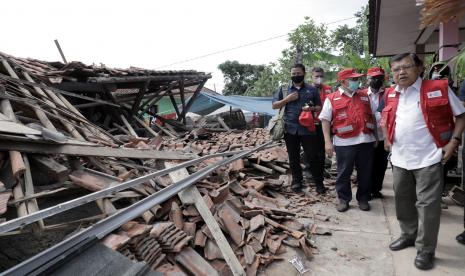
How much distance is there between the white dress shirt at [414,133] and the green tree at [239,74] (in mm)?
31049

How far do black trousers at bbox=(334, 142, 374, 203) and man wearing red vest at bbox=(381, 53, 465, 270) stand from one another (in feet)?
4.01

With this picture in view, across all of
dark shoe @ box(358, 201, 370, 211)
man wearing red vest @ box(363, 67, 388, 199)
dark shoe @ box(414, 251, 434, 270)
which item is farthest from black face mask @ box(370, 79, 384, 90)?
dark shoe @ box(414, 251, 434, 270)

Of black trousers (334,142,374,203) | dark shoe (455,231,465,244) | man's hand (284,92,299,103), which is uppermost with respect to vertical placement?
man's hand (284,92,299,103)

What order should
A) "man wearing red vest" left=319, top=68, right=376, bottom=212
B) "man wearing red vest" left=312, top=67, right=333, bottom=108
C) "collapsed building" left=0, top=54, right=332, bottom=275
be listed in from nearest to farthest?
"collapsed building" left=0, top=54, right=332, bottom=275
"man wearing red vest" left=319, top=68, right=376, bottom=212
"man wearing red vest" left=312, top=67, right=333, bottom=108

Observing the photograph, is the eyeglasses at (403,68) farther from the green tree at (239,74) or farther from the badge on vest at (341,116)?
the green tree at (239,74)

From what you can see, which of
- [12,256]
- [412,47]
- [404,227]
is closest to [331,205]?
[404,227]

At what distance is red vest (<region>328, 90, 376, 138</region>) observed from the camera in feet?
14.6

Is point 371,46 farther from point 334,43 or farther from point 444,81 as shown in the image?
point 334,43

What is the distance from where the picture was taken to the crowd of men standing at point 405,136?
3.04 m

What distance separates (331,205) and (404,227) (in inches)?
58.3

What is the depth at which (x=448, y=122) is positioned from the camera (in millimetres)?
3076

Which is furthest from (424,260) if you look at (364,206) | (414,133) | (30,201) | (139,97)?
(139,97)

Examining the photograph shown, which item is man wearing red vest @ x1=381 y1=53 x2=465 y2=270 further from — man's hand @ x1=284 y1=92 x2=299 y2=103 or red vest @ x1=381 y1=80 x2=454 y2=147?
man's hand @ x1=284 y1=92 x2=299 y2=103

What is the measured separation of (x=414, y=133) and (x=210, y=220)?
207 centimetres
